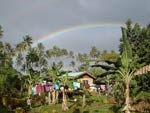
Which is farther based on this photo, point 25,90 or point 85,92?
point 25,90

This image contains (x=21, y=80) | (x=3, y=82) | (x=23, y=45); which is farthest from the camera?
(x=23, y=45)

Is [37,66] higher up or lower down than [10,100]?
higher up

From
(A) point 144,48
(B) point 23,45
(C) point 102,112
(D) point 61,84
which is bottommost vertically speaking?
(C) point 102,112

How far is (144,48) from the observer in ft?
105

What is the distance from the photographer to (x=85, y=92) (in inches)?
1446

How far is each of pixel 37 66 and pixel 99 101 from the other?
6945cm

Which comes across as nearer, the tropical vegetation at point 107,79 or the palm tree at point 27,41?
the tropical vegetation at point 107,79

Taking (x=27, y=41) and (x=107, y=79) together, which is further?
(x=27, y=41)

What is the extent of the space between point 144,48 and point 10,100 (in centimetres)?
1373

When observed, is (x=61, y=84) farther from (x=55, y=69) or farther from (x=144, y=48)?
(x=144, y=48)

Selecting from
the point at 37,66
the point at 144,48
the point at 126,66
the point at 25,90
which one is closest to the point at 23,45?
the point at 37,66

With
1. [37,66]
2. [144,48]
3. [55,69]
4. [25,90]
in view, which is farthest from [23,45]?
[144,48]

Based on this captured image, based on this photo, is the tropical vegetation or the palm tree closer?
the tropical vegetation

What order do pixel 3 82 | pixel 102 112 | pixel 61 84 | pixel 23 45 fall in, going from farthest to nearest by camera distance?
1. pixel 23 45
2. pixel 61 84
3. pixel 3 82
4. pixel 102 112
